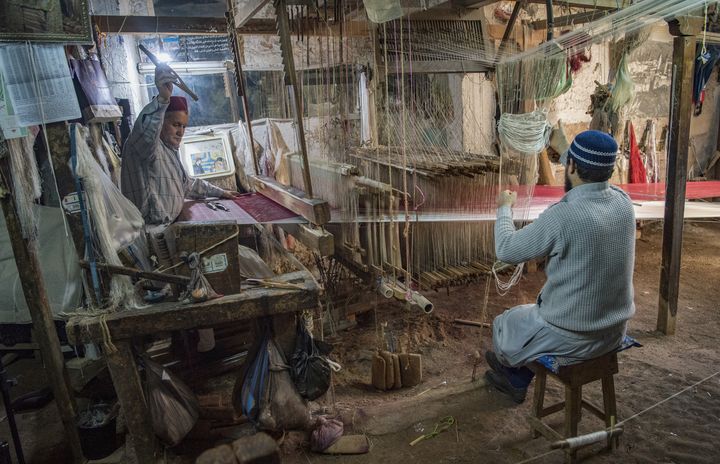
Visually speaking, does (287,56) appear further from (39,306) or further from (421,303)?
(39,306)

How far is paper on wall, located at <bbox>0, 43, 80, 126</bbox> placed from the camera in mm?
2354

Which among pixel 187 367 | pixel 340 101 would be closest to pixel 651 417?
pixel 340 101

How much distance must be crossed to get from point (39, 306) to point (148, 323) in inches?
30.9

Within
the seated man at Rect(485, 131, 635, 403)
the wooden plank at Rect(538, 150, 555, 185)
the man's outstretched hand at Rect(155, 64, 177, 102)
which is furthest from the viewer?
the wooden plank at Rect(538, 150, 555, 185)

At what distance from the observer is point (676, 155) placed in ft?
12.7

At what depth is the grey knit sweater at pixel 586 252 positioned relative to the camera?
220 cm

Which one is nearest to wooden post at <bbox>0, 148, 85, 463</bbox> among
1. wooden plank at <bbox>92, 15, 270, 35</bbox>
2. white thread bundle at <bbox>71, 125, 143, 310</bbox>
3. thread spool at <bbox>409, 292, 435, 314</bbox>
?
white thread bundle at <bbox>71, 125, 143, 310</bbox>

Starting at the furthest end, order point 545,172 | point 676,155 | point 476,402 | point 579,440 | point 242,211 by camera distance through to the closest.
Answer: point 545,172 → point 676,155 → point 242,211 → point 476,402 → point 579,440

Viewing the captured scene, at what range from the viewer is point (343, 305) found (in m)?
4.56

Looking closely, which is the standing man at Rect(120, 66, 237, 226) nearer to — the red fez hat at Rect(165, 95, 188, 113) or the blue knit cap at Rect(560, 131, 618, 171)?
the red fez hat at Rect(165, 95, 188, 113)

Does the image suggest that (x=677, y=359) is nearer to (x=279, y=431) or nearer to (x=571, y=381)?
(x=571, y=381)

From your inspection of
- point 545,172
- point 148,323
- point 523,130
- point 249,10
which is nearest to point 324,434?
point 148,323

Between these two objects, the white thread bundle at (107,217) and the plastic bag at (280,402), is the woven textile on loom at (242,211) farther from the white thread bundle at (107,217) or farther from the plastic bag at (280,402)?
the plastic bag at (280,402)

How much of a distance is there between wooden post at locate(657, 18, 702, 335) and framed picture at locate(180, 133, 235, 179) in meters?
4.62
